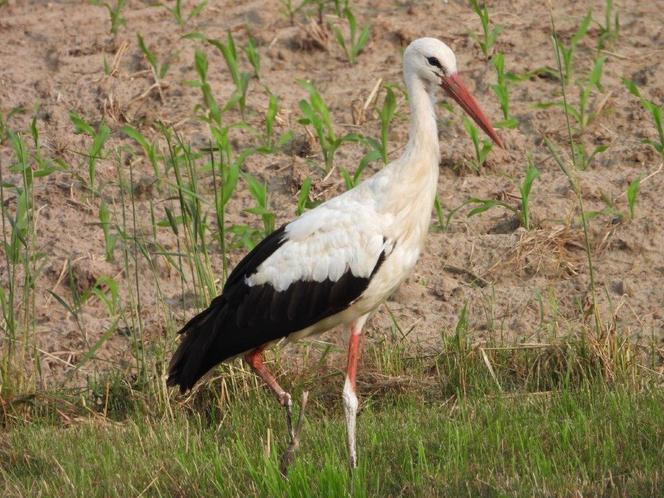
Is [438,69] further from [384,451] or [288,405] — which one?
[384,451]

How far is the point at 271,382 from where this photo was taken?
686 cm

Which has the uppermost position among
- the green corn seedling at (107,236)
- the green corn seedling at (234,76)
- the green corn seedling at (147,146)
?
the green corn seedling at (234,76)

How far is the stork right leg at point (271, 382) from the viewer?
670 cm

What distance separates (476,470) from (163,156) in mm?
4209

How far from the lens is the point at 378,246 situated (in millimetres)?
Result: 6516

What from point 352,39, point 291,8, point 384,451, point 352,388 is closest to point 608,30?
point 352,39

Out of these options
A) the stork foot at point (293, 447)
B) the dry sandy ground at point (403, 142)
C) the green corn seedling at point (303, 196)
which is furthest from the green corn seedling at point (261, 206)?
the stork foot at point (293, 447)

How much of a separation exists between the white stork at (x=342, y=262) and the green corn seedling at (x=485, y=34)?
307 centimetres

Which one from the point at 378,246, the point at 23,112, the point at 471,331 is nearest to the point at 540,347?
the point at 471,331

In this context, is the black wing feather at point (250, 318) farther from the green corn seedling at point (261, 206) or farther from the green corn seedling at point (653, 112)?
the green corn seedling at point (653, 112)

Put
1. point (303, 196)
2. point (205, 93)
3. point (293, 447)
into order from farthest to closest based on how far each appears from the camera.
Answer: point (205, 93)
point (303, 196)
point (293, 447)

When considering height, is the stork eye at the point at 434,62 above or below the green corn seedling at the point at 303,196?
above

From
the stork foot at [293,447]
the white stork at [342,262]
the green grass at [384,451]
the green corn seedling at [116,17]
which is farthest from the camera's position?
the green corn seedling at [116,17]

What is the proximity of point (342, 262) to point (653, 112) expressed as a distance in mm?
2956
